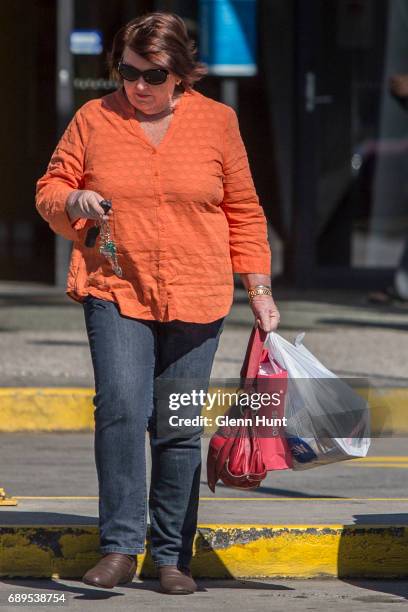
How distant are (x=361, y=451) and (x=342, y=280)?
823cm

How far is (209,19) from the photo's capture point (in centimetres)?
1301

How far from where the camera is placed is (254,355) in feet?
16.5

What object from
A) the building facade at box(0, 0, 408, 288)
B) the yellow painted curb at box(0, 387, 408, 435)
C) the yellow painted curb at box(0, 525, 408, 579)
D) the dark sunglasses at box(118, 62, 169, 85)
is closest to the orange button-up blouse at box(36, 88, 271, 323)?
the dark sunglasses at box(118, 62, 169, 85)

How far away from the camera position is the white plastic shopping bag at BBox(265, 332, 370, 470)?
16.4 ft

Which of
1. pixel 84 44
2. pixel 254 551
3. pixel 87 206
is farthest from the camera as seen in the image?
pixel 84 44

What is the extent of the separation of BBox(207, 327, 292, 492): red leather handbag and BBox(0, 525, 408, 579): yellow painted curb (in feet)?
1.52

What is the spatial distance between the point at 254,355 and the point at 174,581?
0.75 meters

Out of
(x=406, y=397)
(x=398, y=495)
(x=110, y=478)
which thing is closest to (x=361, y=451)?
(x=110, y=478)

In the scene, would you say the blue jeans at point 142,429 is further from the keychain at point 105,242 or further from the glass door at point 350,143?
the glass door at point 350,143

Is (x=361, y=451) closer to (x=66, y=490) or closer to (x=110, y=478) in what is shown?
(x=110, y=478)

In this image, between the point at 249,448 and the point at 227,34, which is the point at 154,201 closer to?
the point at 249,448

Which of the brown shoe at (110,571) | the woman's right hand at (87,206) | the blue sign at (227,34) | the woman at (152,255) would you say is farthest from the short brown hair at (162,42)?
the blue sign at (227,34)

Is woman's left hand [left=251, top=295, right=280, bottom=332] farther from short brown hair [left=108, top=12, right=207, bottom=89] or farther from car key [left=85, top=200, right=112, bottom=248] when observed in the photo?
short brown hair [left=108, top=12, right=207, bottom=89]

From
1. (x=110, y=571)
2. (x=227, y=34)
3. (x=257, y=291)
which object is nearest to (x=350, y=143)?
(x=227, y=34)
